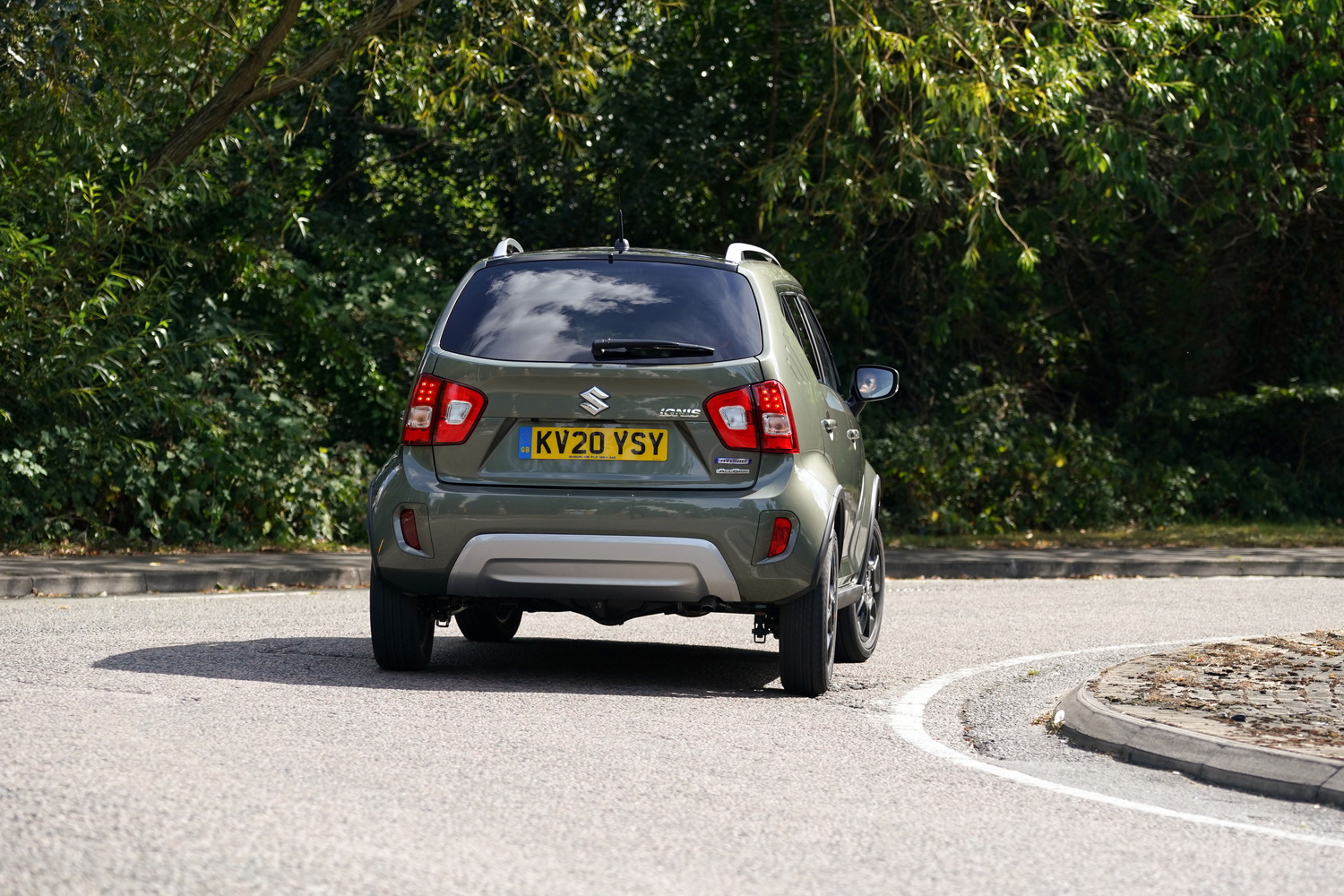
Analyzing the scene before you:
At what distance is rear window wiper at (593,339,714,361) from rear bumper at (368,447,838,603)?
0.58m

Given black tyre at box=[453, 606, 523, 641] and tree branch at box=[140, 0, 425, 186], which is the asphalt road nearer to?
black tyre at box=[453, 606, 523, 641]

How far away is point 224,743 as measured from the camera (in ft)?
19.8

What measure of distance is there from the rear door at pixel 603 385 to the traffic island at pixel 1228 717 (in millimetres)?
1779

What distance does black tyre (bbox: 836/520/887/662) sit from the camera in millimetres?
8812

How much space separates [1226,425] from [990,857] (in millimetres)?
19375

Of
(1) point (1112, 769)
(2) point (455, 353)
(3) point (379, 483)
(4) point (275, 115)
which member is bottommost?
(1) point (1112, 769)

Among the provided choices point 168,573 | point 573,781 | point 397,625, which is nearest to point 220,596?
point 168,573

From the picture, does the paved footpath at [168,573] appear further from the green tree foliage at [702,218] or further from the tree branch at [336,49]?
the tree branch at [336,49]

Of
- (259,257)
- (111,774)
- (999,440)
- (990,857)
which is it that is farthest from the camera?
(999,440)

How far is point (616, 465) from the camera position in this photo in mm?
7398

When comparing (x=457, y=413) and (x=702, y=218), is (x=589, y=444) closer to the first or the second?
(x=457, y=413)

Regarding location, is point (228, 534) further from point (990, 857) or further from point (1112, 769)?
point (990, 857)

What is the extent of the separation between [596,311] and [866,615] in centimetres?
254

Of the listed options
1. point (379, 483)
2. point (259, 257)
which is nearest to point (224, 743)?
point (379, 483)
